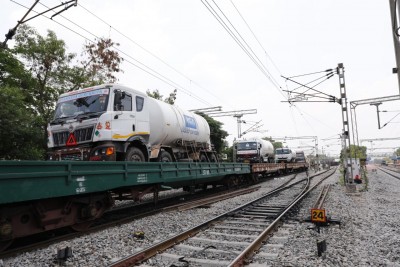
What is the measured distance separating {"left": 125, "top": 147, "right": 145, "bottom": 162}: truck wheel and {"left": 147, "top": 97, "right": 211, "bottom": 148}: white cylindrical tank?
1.25 metres

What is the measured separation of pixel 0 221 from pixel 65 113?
452 cm

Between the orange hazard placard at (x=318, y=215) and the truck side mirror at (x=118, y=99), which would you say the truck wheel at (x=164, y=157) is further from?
the orange hazard placard at (x=318, y=215)

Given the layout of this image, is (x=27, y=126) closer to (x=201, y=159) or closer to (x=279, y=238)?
(x=201, y=159)

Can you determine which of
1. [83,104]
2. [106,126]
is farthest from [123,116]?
[83,104]

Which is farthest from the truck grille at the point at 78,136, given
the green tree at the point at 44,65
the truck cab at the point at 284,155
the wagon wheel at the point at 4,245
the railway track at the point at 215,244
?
the truck cab at the point at 284,155

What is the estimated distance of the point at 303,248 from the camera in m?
5.70

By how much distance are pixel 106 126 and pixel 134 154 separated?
57.9 inches

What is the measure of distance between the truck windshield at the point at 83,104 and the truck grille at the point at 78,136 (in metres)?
0.57

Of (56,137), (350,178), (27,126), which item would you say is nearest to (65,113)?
(56,137)

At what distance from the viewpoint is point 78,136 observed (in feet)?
26.4

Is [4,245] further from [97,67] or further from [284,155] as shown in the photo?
[284,155]

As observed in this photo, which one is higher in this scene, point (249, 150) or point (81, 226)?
point (249, 150)

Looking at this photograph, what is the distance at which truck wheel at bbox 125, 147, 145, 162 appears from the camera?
8.62 meters

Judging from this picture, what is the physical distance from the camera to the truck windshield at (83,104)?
330 inches
